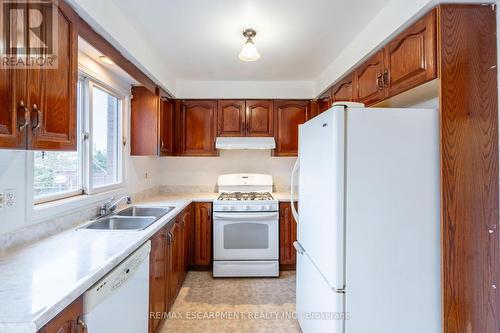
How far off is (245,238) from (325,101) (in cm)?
185

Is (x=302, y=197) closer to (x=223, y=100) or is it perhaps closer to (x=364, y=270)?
(x=364, y=270)

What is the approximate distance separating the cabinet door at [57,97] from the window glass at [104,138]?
908 mm

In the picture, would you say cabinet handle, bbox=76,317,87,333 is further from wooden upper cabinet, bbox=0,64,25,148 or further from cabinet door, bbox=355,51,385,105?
cabinet door, bbox=355,51,385,105

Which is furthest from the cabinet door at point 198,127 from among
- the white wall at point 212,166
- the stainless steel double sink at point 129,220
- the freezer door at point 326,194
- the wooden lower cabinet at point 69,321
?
the wooden lower cabinet at point 69,321

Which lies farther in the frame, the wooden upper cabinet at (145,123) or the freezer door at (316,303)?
the wooden upper cabinet at (145,123)

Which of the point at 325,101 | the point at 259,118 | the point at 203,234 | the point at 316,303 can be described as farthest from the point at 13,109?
the point at 325,101

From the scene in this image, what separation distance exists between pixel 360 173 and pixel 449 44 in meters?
0.80

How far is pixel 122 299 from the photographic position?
4.20 ft

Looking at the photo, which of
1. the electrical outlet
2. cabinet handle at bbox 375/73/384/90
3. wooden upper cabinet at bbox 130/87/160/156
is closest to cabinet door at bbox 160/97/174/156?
wooden upper cabinet at bbox 130/87/160/156

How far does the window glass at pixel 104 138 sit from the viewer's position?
223 centimetres

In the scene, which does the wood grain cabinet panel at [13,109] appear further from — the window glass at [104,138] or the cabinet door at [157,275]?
the window glass at [104,138]

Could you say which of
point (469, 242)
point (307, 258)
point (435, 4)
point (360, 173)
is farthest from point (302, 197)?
point (435, 4)

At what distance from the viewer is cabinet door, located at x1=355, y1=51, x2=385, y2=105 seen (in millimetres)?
1819

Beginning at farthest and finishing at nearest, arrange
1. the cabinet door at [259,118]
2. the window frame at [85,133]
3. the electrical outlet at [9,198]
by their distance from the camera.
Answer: the cabinet door at [259,118] → the window frame at [85,133] → the electrical outlet at [9,198]
